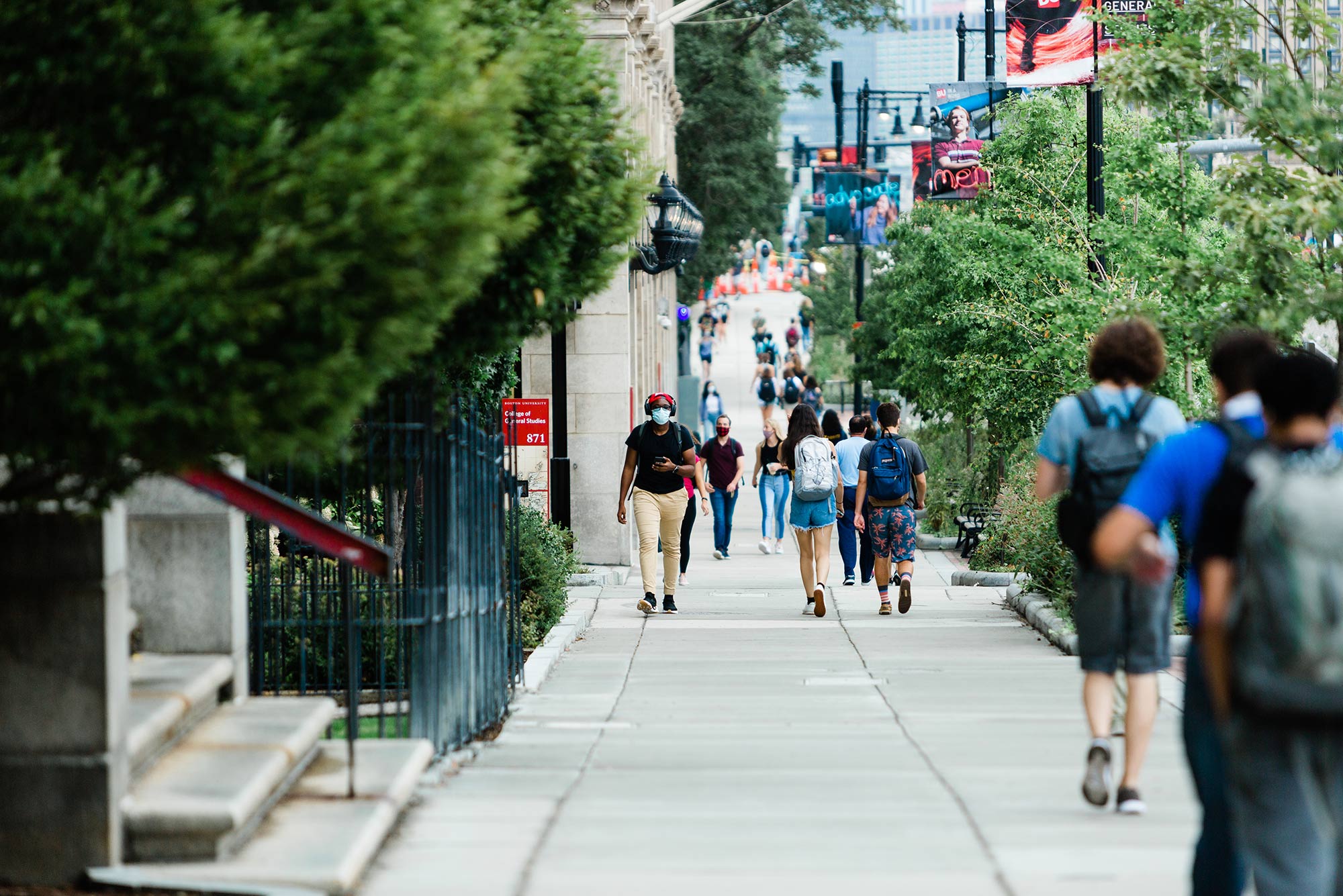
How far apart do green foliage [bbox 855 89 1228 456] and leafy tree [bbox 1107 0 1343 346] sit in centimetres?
48

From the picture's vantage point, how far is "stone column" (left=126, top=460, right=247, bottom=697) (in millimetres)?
7340

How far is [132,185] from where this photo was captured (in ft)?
15.4

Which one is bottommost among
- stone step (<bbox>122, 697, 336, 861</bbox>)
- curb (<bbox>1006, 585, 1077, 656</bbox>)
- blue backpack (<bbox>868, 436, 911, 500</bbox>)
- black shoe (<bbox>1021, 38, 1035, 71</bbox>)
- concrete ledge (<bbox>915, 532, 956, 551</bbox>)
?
concrete ledge (<bbox>915, 532, 956, 551</bbox>)

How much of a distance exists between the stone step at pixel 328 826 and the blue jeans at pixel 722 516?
1410 centimetres

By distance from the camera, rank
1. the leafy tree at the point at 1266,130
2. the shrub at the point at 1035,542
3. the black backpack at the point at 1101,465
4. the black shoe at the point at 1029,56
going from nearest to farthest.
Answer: the black backpack at the point at 1101,465 < the leafy tree at the point at 1266,130 < the shrub at the point at 1035,542 < the black shoe at the point at 1029,56

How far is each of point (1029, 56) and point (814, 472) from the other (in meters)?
5.78

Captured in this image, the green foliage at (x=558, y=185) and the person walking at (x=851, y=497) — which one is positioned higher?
the green foliage at (x=558, y=185)

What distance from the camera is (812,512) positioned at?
1518cm

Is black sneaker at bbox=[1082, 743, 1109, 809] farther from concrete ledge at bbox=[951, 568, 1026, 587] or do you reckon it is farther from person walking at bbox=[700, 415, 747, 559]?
person walking at bbox=[700, 415, 747, 559]

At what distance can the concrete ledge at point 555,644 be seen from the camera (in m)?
11.2

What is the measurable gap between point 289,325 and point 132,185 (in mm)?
542

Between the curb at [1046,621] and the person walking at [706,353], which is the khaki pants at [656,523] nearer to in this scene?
the curb at [1046,621]

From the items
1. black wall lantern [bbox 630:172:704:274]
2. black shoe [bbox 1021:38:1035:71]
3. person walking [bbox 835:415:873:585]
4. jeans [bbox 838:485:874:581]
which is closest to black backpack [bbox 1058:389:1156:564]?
person walking [bbox 835:415:873:585]

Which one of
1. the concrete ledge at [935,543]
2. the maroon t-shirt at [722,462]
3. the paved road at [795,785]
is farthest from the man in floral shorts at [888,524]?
the concrete ledge at [935,543]
